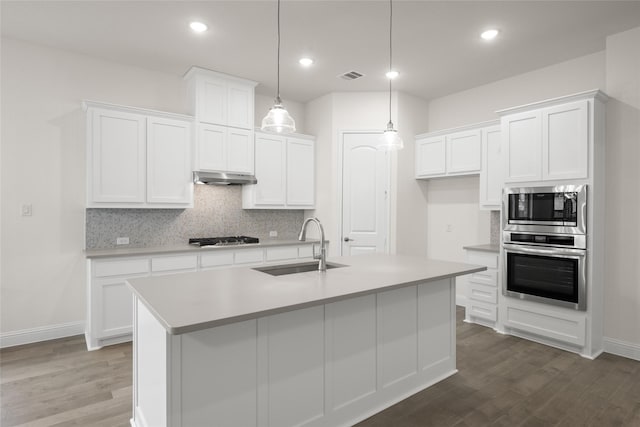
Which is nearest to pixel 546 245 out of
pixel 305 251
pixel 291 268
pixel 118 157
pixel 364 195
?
pixel 364 195

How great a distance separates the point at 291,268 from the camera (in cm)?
275

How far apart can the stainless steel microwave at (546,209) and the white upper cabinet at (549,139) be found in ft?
0.41

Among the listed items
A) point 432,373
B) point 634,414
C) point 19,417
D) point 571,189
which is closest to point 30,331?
point 19,417

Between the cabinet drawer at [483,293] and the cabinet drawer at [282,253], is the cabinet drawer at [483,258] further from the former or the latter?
the cabinet drawer at [282,253]

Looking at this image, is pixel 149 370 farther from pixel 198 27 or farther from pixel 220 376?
pixel 198 27

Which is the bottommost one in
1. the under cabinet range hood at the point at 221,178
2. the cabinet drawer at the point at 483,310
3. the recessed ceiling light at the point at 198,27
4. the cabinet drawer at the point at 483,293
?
the cabinet drawer at the point at 483,310

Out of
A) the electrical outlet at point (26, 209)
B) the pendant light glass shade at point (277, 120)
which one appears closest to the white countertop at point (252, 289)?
the pendant light glass shade at point (277, 120)

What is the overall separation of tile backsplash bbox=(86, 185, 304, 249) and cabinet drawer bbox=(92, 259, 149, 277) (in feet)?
1.91

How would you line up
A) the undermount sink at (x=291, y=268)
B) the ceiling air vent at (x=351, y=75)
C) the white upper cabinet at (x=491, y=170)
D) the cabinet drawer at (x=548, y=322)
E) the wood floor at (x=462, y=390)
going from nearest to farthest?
the wood floor at (x=462, y=390), the undermount sink at (x=291, y=268), the cabinet drawer at (x=548, y=322), the white upper cabinet at (x=491, y=170), the ceiling air vent at (x=351, y=75)

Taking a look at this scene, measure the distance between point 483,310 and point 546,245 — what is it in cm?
107

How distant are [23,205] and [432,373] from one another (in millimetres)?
4062

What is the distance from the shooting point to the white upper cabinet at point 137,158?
11.8 feet

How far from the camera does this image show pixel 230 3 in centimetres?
294

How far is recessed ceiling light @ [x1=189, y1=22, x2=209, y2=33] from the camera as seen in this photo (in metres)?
3.22
